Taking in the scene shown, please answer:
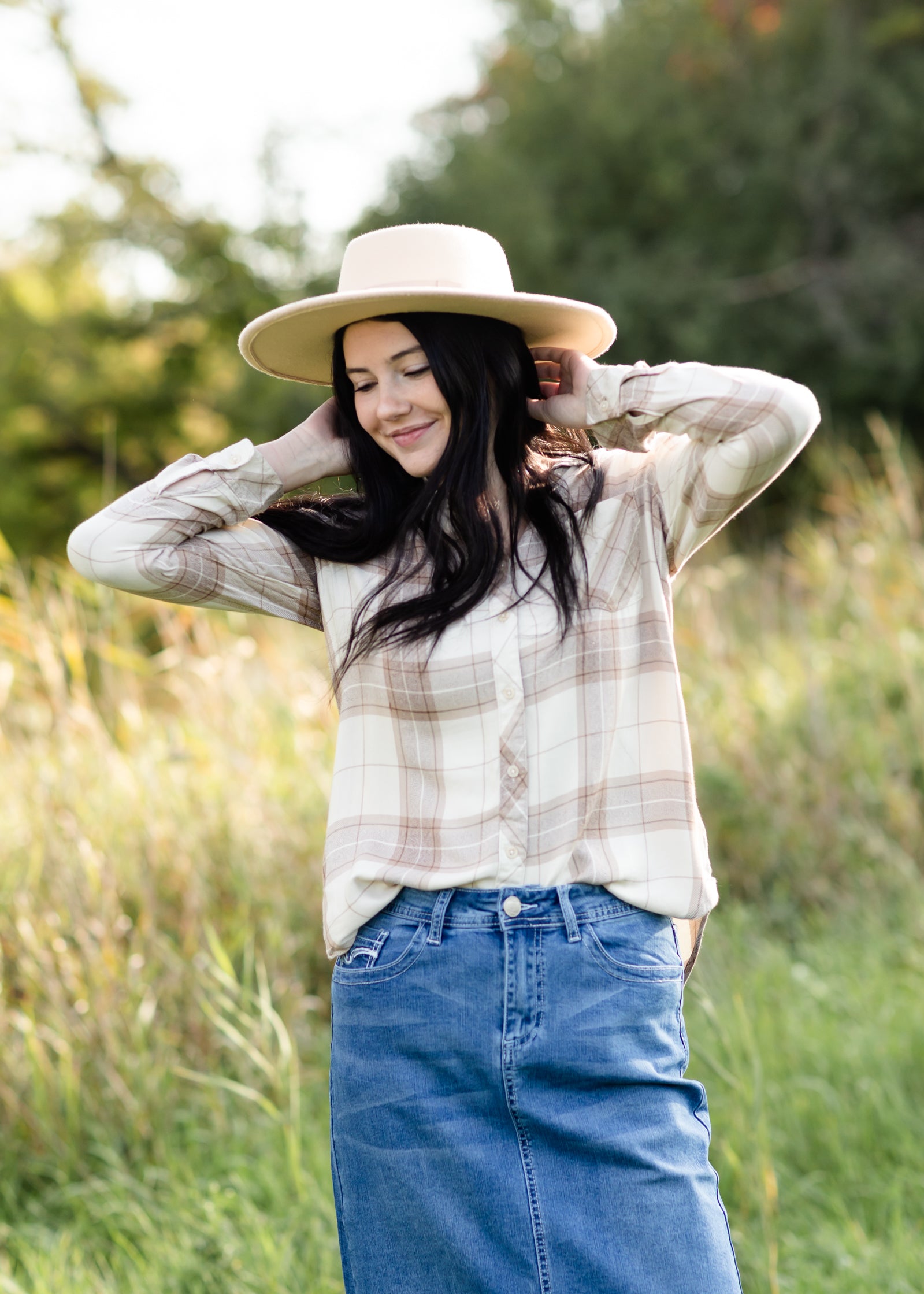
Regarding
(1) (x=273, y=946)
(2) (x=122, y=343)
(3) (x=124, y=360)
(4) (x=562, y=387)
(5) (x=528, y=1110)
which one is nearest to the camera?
(5) (x=528, y=1110)

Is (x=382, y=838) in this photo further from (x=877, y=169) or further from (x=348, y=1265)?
(x=877, y=169)

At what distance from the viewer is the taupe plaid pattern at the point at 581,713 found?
5.33 feet

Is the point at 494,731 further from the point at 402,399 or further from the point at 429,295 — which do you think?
the point at 429,295

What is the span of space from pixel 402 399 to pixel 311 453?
24 centimetres

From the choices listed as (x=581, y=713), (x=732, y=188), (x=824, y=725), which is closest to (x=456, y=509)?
(x=581, y=713)

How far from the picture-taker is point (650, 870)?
1.62m

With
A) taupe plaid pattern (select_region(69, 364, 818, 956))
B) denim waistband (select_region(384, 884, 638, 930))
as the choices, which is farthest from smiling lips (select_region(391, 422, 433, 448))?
denim waistband (select_region(384, 884, 638, 930))

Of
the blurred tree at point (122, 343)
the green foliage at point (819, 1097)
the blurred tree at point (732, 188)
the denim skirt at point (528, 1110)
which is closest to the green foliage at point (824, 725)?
the green foliage at point (819, 1097)

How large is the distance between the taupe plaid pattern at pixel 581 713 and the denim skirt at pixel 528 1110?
0.21 feet

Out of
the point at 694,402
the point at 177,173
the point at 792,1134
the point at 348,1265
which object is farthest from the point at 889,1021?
the point at 177,173

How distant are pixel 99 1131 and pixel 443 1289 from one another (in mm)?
1498

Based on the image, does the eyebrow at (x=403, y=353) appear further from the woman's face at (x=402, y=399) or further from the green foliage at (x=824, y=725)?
the green foliage at (x=824, y=725)

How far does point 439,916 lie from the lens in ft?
5.24

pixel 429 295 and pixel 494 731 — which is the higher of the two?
pixel 429 295
